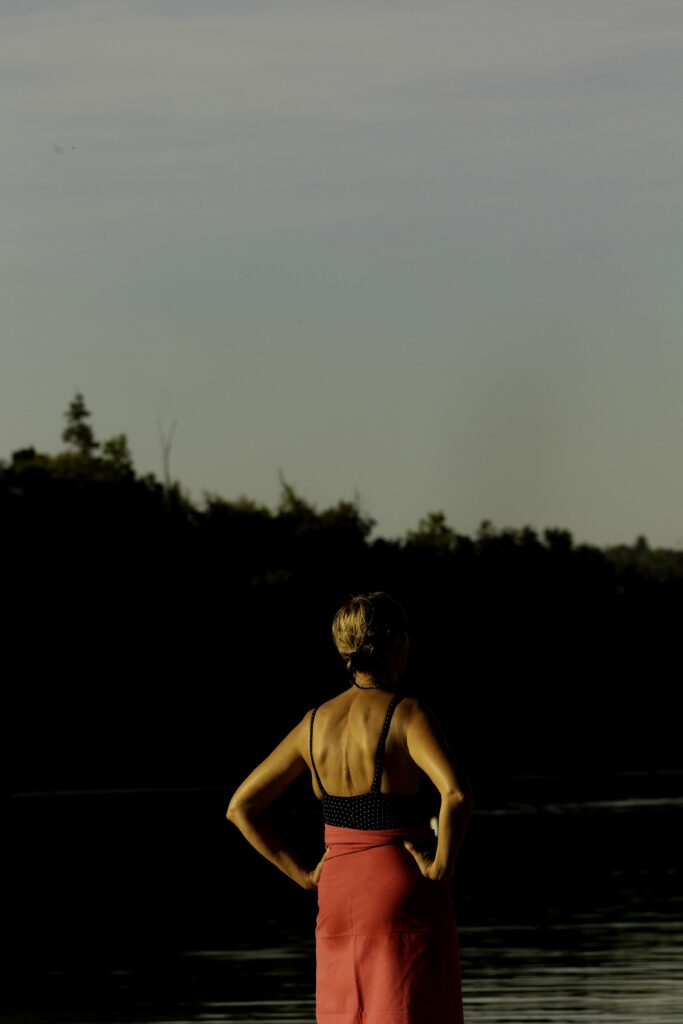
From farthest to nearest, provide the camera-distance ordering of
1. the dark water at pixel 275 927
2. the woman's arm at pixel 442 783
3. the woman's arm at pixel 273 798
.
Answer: the dark water at pixel 275 927 < the woman's arm at pixel 273 798 < the woman's arm at pixel 442 783

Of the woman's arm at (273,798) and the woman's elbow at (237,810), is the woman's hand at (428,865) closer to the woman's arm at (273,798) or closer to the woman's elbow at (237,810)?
the woman's arm at (273,798)

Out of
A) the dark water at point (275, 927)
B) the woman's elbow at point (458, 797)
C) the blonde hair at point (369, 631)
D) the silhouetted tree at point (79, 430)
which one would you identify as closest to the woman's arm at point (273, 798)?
the blonde hair at point (369, 631)

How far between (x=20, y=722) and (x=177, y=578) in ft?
37.5

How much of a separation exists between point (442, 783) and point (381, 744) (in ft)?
0.63

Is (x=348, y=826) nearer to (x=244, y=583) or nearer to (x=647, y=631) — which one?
(x=244, y=583)

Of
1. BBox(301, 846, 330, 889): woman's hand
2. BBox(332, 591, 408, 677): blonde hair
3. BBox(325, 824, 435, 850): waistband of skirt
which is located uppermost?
BBox(332, 591, 408, 677): blonde hair

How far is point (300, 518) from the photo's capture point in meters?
101

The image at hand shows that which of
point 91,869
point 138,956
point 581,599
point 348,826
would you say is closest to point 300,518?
point 581,599

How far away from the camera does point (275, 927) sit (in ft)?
61.8

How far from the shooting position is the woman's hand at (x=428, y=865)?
20.2ft

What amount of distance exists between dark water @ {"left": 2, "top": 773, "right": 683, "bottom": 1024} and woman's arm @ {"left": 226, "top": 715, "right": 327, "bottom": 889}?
538cm

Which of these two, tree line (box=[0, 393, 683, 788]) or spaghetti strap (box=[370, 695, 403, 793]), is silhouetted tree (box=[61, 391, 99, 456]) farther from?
spaghetti strap (box=[370, 695, 403, 793])

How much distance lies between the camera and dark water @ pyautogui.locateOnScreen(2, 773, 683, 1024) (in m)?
13.0

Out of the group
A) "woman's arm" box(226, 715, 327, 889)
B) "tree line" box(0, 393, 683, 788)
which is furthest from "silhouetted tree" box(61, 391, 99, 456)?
"woman's arm" box(226, 715, 327, 889)
